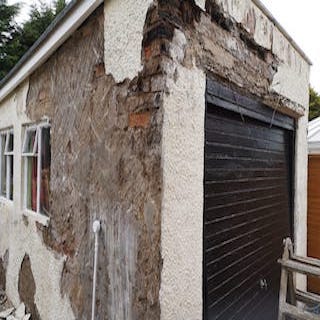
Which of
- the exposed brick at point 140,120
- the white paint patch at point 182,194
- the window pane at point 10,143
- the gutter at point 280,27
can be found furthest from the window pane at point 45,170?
the gutter at point 280,27

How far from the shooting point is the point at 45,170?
3994 millimetres

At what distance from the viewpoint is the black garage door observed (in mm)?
2762

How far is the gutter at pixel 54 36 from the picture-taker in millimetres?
2750

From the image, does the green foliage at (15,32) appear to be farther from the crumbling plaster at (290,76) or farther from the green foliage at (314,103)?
the green foliage at (314,103)

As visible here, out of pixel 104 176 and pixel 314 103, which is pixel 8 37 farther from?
pixel 314 103

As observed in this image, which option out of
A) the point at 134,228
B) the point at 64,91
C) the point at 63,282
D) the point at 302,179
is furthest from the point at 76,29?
the point at 302,179

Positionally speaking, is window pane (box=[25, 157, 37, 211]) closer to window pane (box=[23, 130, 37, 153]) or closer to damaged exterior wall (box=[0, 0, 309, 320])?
window pane (box=[23, 130, 37, 153])

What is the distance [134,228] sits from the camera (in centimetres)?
230

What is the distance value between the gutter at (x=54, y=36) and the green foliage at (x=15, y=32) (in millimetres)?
10946

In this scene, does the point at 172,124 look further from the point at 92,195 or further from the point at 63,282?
the point at 63,282

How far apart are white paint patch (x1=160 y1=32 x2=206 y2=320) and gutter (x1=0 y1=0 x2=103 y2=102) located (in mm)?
1115

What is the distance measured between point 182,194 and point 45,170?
95.6 inches

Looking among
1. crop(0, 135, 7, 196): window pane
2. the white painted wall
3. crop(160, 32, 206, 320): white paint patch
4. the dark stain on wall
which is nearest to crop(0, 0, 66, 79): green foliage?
crop(0, 135, 7, 196): window pane

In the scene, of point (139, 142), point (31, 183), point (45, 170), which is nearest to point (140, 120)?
point (139, 142)
